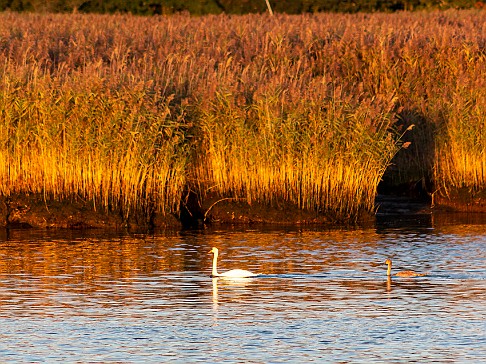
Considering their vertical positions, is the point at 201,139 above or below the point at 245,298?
above

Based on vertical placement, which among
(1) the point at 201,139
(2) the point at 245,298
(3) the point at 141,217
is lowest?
(2) the point at 245,298

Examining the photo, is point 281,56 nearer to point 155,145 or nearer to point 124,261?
point 155,145

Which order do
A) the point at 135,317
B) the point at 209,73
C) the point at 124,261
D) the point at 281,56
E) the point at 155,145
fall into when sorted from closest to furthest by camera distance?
the point at 135,317, the point at 124,261, the point at 155,145, the point at 209,73, the point at 281,56

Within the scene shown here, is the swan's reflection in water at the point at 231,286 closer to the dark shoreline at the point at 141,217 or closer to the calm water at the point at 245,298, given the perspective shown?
the calm water at the point at 245,298

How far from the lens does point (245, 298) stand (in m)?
11.7

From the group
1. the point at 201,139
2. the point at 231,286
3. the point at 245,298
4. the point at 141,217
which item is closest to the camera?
the point at 245,298

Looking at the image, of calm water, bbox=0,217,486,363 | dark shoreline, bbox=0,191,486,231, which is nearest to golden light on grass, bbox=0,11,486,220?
dark shoreline, bbox=0,191,486,231

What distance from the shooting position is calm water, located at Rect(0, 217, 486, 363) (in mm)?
9469

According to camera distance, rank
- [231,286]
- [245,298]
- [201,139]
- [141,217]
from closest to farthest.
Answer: [245,298]
[231,286]
[141,217]
[201,139]

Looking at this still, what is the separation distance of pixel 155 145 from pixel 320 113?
7.87 feet

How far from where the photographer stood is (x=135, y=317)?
1067 cm

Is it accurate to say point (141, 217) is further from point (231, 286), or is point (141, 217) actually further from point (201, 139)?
point (231, 286)

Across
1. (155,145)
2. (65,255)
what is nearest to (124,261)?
(65,255)

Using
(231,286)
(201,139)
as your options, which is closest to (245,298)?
(231,286)
